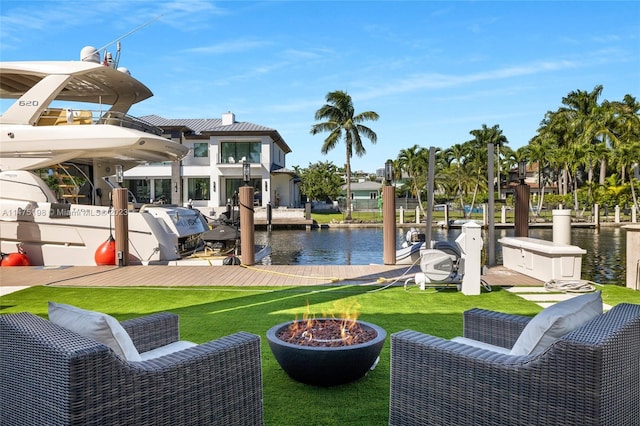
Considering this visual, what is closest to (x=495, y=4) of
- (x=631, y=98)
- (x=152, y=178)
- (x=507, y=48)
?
(x=507, y=48)

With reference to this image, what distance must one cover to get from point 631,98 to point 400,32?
47.4 meters

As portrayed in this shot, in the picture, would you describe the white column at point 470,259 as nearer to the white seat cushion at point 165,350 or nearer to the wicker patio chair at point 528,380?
the wicker patio chair at point 528,380

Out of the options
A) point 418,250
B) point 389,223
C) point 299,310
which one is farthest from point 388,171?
point 299,310

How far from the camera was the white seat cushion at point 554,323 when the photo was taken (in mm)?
2328

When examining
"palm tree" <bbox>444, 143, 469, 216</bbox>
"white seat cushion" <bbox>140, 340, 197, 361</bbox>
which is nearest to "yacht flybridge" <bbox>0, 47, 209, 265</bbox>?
"white seat cushion" <bbox>140, 340, 197, 361</bbox>

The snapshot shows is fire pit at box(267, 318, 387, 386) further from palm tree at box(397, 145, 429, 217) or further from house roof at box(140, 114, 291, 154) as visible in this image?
palm tree at box(397, 145, 429, 217)

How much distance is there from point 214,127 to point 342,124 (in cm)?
1084

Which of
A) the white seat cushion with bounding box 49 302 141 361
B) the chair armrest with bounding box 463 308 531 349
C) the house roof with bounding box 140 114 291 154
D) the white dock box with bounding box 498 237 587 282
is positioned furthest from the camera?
the house roof with bounding box 140 114 291 154

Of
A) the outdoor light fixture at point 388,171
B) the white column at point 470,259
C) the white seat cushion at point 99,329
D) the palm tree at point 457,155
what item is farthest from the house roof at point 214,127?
the white seat cushion at point 99,329

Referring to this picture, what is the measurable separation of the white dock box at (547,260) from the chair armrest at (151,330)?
268 inches

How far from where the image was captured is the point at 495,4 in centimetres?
1240

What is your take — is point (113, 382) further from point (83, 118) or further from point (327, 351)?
→ point (83, 118)

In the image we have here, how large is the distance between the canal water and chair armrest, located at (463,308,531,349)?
33.3ft

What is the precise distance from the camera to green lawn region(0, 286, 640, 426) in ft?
11.0
